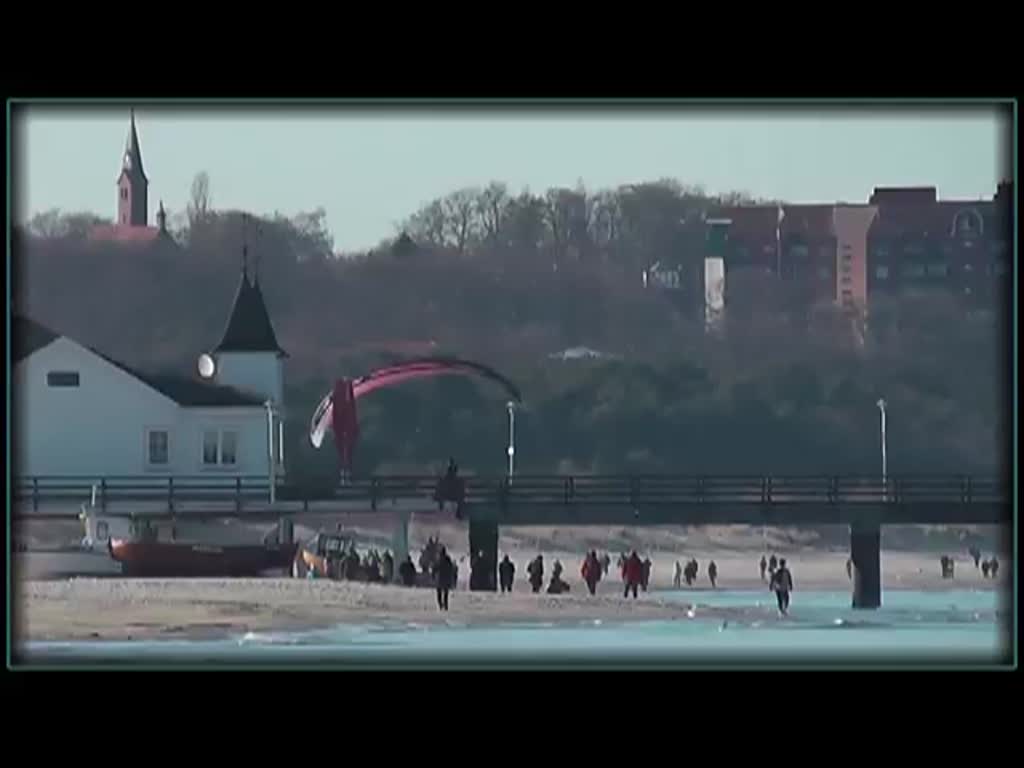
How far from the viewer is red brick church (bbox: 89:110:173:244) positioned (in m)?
10.7

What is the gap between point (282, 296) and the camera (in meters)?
11.4

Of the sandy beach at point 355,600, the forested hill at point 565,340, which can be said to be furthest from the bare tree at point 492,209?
the sandy beach at point 355,600

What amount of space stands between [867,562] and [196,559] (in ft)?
10.6

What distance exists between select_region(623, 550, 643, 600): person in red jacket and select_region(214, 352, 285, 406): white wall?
183 centimetres

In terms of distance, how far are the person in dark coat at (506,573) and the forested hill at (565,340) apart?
528 millimetres

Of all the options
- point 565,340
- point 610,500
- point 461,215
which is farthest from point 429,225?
point 610,500

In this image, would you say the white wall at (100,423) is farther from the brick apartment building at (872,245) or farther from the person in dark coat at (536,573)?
the brick apartment building at (872,245)

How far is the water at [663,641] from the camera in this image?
994cm

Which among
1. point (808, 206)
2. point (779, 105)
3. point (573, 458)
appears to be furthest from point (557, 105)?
point (573, 458)

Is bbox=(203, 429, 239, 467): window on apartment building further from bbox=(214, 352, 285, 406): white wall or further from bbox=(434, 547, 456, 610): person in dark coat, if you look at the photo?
bbox=(434, 547, 456, 610): person in dark coat

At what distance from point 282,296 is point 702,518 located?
228 cm

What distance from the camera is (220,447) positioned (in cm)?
1197

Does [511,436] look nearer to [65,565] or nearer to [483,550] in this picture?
[483,550]
